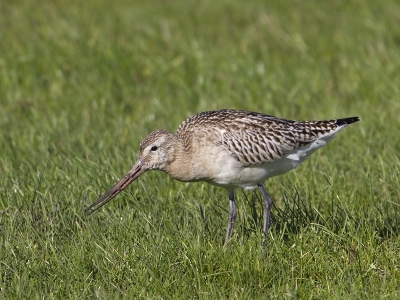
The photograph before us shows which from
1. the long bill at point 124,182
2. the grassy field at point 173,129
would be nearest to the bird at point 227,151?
the long bill at point 124,182

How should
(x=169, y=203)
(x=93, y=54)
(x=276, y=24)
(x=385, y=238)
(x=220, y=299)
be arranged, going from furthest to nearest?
1. (x=276, y=24)
2. (x=93, y=54)
3. (x=169, y=203)
4. (x=385, y=238)
5. (x=220, y=299)

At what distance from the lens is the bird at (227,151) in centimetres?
680

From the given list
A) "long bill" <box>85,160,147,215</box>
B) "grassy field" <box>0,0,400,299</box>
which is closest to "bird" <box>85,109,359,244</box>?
"long bill" <box>85,160,147,215</box>

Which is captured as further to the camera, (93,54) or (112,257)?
(93,54)

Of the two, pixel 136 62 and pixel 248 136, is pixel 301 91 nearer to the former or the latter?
pixel 136 62

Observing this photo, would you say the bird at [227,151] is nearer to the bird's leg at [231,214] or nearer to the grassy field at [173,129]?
the bird's leg at [231,214]

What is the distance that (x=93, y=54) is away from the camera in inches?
460

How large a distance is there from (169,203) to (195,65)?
15.7 feet

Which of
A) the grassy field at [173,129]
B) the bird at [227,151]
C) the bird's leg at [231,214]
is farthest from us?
the bird at [227,151]

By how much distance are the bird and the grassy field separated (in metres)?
0.31

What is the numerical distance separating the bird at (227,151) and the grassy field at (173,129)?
1.01 feet

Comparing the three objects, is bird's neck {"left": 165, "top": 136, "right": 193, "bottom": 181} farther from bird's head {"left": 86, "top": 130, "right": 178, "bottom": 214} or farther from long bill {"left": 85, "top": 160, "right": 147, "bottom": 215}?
long bill {"left": 85, "top": 160, "right": 147, "bottom": 215}

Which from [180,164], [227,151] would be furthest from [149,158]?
[227,151]

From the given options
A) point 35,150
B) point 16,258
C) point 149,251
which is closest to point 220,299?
point 149,251
